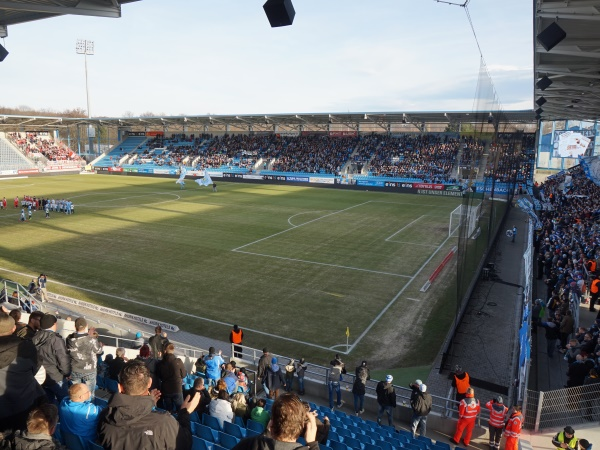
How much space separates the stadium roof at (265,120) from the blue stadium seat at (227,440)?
136ft

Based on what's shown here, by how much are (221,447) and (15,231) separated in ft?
90.0

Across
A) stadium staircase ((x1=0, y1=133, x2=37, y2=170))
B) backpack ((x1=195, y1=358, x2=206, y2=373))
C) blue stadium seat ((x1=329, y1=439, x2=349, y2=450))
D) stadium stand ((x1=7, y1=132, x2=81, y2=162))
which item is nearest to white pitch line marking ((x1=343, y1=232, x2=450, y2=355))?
backpack ((x1=195, y1=358, x2=206, y2=373))

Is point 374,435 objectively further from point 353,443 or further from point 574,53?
point 574,53

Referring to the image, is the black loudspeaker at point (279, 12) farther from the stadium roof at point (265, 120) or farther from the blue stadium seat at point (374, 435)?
the stadium roof at point (265, 120)

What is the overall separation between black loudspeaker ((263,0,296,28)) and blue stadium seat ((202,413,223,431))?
21.8 feet

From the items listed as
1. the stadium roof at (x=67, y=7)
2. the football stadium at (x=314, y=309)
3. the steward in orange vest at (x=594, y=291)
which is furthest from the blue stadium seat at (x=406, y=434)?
the stadium roof at (x=67, y=7)

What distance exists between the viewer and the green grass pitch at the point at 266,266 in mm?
14508

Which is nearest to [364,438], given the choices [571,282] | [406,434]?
[406,434]

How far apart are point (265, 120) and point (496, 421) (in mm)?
54777

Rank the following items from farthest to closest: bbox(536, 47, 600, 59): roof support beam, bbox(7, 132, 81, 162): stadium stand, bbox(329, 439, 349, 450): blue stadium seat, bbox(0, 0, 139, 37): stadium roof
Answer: bbox(7, 132, 81, 162): stadium stand, bbox(536, 47, 600, 59): roof support beam, bbox(0, 0, 139, 37): stadium roof, bbox(329, 439, 349, 450): blue stadium seat

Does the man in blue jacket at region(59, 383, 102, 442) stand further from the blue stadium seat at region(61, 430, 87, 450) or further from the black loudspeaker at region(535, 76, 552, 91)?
the black loudspeaker at region(535, 76, 552, 91)

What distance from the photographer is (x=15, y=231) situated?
1067 inches

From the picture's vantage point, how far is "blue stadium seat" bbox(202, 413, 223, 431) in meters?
5.89

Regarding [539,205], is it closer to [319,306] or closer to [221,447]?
[319,306]
